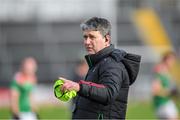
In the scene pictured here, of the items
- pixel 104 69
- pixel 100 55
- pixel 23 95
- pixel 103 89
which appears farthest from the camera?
pixel 23 95

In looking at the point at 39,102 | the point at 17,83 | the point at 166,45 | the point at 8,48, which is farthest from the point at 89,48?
the point at 166,45

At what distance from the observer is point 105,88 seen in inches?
237

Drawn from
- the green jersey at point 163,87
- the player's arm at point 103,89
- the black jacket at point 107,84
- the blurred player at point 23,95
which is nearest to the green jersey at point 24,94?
the blurred player at point 23,95

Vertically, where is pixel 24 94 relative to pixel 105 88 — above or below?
below

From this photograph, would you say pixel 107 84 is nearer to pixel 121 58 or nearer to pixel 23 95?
pixel 121 58

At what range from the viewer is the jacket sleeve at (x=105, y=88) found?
6004mm

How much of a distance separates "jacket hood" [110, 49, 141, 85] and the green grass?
497 inches

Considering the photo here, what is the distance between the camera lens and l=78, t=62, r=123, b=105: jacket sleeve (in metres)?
6.00

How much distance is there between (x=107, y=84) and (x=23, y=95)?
675 cm

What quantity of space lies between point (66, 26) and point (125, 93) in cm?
2535

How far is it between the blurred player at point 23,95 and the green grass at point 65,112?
21.0ft

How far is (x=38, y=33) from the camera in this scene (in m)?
31.4

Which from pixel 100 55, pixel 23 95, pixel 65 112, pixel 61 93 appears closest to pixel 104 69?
pixel 100 55

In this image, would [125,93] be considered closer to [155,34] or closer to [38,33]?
[38,33]
